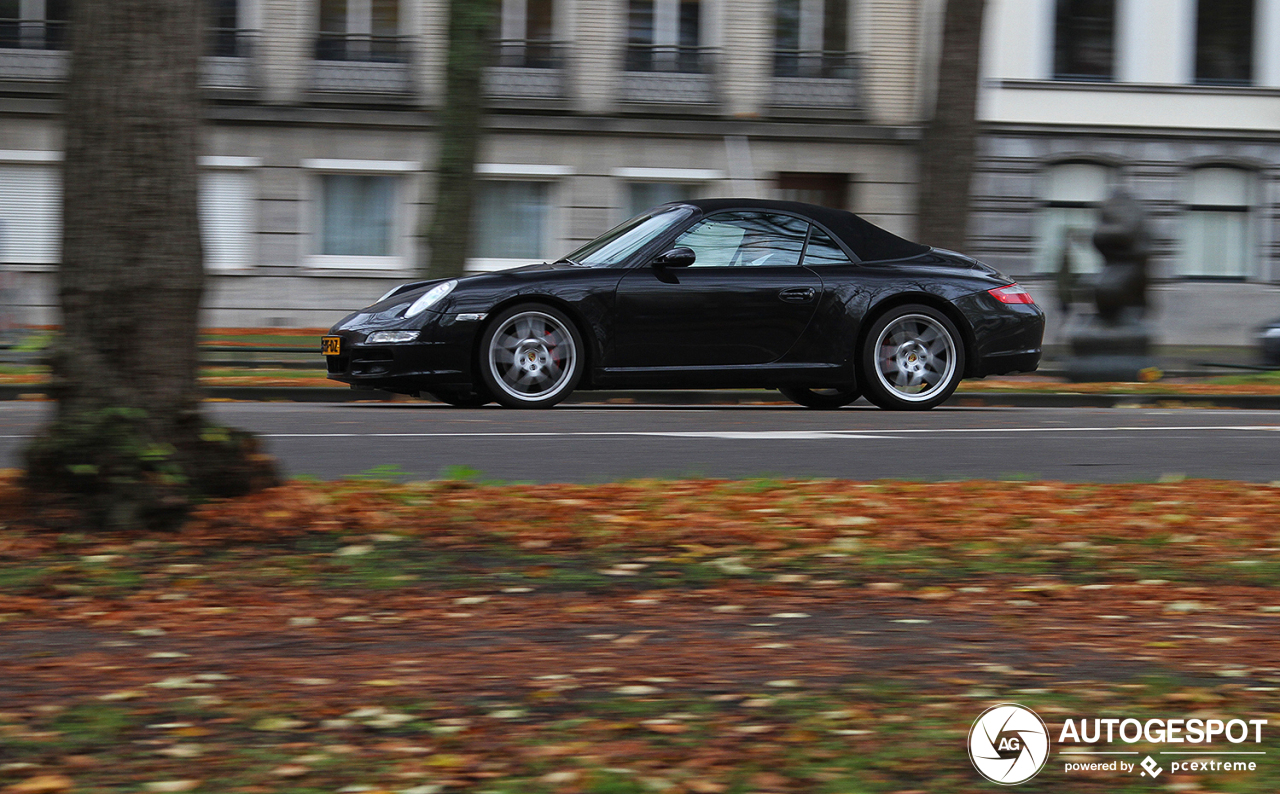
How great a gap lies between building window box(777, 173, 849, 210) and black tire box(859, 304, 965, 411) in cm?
1547

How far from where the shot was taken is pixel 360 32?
25719 millimetres

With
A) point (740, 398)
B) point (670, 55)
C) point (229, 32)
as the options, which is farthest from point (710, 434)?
point (229, 32)

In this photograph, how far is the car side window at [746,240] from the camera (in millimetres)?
11273

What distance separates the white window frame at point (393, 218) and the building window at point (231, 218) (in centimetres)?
89

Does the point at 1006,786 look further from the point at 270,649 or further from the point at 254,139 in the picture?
the point at 254,139

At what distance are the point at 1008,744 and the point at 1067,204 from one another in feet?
82.5

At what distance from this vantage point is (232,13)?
25656 mm

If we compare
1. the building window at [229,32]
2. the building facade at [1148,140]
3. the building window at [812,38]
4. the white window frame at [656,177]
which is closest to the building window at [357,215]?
the building window at [229,32]

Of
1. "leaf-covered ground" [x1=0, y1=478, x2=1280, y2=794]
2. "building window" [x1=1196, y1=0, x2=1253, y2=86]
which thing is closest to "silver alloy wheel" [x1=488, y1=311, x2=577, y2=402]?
"leaf-covered ground" [x1=0, y1=478, x2=1280, y2=794]

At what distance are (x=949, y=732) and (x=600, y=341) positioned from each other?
7.90 meters

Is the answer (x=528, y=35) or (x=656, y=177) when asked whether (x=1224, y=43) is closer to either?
(x=656, y=177)

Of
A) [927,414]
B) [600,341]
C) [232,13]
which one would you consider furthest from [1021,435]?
[232,13]

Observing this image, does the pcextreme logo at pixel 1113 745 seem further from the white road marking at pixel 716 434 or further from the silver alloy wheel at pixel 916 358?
the silver alloy wheel at pixel 916 358

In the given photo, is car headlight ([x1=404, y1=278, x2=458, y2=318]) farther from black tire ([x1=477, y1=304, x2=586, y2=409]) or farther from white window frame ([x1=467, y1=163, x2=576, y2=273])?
white window frame ([x1=467, y1=163, x2=576, y2=273])
